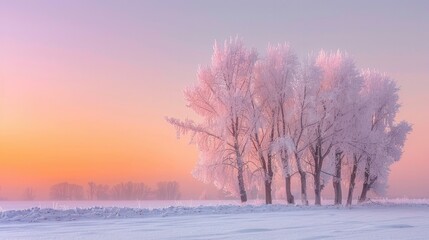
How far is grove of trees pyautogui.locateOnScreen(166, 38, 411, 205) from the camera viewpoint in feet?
104

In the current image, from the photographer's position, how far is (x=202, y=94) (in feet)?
105

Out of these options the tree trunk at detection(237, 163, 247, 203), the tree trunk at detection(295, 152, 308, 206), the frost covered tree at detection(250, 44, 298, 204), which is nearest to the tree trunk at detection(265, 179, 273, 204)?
the frost covered tree at detection(250, 44, 298, 204)

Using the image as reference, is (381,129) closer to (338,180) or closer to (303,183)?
(338,180)

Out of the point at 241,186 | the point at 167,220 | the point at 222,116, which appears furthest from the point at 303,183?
the point at 167,220

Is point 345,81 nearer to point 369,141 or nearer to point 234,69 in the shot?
point 369,141

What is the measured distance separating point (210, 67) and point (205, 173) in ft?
21.9

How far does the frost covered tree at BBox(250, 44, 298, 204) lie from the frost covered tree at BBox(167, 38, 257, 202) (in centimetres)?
82

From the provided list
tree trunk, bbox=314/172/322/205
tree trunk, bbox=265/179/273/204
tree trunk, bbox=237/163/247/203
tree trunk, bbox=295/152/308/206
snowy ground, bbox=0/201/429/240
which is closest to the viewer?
snowy ground, bbox=0/201/429/240

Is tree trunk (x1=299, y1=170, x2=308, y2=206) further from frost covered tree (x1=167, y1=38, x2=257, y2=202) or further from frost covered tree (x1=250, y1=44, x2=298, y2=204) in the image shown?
frost covered tree (x1=167, y1=38, x2=257, y2=202)

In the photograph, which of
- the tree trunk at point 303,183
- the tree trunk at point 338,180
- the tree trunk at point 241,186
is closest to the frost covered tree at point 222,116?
the tree trunk at point 241,186

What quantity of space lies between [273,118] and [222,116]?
3622mm

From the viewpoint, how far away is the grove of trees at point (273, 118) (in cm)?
3155

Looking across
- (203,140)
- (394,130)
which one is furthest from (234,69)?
(394,130)

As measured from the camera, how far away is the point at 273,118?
32.8 m
